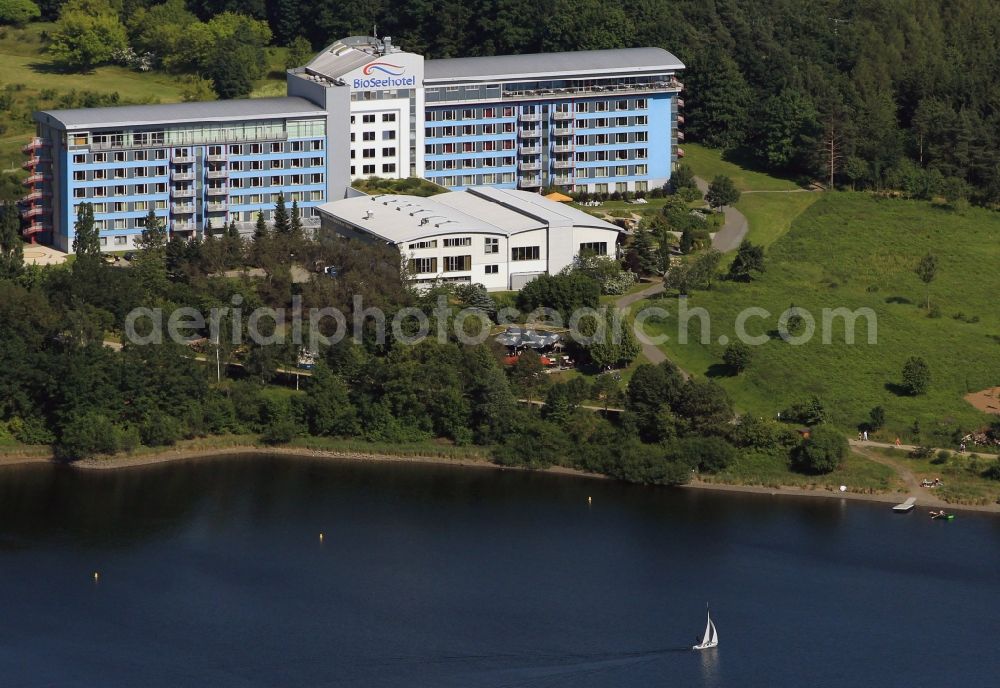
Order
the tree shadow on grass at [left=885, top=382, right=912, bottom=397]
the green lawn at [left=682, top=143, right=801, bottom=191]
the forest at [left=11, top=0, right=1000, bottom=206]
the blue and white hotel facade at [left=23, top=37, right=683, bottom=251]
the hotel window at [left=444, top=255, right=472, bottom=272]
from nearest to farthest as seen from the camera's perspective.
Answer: the tree shadow on grass at [left=885, top=382, right=912, bottom=397]
the hotel window at [left=444, top=255, right=472, bottom=272]
the blue and white hotel facade at [left=23, top=37, right=683, bottom=251]
the green lawn at [left=682, top=143, right=801, bottom=191]
the forest at [left=11, top=0, right=1000, bottom=206]

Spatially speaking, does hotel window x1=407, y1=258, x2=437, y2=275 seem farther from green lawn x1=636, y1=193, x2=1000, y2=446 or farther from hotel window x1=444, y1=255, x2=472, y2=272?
green lawn x1=636, y1=193, x2=1000, y2=446

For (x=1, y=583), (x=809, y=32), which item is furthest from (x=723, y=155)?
(x=1, y=583)

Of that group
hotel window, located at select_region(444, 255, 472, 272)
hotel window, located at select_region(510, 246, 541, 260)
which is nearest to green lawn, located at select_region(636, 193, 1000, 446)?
hotel window, located at select_region(510, 246, 541, 260)

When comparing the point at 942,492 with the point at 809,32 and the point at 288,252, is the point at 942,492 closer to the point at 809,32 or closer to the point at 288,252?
the point at 288,252

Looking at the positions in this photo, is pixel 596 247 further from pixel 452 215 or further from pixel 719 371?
pixel 719 371

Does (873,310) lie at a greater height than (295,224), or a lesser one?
lesser

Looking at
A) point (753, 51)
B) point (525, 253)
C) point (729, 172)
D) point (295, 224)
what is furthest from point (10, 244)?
point (753, 51)
